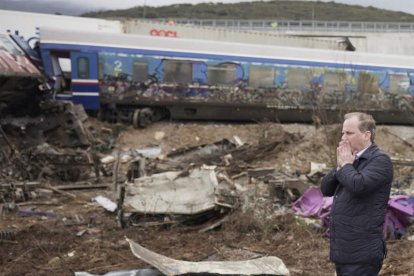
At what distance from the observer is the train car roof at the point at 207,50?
19.7m

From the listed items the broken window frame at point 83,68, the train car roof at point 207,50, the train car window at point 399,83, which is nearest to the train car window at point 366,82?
the train car roof at point 207,50

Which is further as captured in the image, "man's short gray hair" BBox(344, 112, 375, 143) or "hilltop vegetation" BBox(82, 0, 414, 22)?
"hilltop vegetation" BBox(82, 0, 414, 22)

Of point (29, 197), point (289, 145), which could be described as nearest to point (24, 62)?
point (29, 197)

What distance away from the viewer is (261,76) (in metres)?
21.2

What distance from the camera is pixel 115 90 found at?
66.5 ft

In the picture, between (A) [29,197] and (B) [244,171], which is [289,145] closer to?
(B) [244,171]

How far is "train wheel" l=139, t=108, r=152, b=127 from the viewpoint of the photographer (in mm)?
20141

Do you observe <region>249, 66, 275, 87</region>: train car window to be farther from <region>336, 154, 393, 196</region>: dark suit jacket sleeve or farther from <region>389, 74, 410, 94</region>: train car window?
<region>336, 154, 393, 196</region>: dark suit jacket sleeve

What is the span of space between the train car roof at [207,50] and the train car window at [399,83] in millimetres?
340

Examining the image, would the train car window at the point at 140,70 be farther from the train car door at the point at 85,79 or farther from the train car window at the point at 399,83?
the train car window at the point at 399,83

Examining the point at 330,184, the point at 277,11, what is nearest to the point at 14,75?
the point at 330,184

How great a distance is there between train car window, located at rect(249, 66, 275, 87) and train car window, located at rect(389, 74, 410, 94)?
5123mm

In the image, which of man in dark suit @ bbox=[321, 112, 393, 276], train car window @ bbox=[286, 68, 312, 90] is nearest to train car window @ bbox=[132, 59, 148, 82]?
train car window @ bbox=[286, 68, 312, 90]

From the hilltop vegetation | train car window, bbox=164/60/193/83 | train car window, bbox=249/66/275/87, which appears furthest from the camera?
the hilltop vegetation
